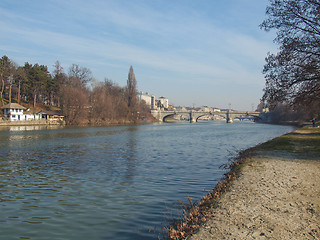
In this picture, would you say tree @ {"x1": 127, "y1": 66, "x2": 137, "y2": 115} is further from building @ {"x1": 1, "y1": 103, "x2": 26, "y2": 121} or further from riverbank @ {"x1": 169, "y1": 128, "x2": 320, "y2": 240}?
riverbank @ {"x1": 169, "y1": 128, "x2": 320, "y2": 240}

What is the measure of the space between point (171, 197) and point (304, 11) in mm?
15832

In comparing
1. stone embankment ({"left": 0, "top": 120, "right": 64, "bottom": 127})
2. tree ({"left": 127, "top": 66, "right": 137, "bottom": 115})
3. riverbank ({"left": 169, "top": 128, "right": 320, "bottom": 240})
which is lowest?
riverbank ({"left": 169, "top": 128, "right": 320, "bottom": 240})

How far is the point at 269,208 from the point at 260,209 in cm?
26

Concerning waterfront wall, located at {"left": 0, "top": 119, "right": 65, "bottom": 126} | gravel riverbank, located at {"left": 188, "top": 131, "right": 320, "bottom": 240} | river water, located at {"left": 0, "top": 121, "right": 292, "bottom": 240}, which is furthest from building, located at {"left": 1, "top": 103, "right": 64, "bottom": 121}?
gravel riverbank, located at {"left": 188, "top": 131, "right": 320, "bottom": 240}

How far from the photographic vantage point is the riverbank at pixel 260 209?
532 centimetres

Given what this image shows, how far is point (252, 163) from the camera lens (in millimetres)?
13023

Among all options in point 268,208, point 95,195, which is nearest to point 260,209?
point 268,208

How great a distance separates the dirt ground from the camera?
529 cm

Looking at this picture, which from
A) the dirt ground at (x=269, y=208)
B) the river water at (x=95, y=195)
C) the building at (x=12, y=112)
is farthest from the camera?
the building at (x=12, y=112)

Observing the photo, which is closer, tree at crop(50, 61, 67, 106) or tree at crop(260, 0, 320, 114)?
tree at crop(260, 0, 320, 114)

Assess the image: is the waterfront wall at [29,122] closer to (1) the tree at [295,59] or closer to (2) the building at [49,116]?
(2) the building at [49,116]

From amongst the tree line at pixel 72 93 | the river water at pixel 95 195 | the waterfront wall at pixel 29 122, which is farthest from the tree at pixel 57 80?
the river water at pixel 95 195

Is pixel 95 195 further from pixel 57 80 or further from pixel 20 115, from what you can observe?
pixel 57 80

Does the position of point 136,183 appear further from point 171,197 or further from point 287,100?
point 287,100
